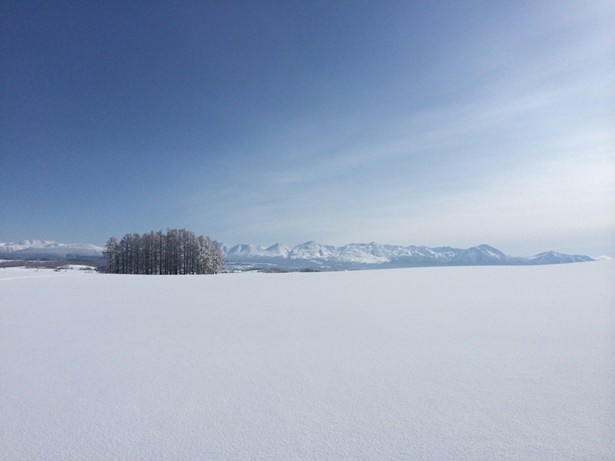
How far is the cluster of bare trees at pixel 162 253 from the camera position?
172 ft

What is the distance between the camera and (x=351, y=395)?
3.45 m

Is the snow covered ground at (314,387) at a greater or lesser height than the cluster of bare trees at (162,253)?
lesser

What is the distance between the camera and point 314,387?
12.0ft

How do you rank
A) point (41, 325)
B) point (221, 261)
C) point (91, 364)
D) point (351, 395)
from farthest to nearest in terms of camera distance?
point (221, 261)
point (41, 325)
point (91, 364)
point (351, 395)

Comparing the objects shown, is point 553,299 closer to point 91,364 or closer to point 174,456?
point 174,456

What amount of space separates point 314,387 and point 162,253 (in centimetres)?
5486

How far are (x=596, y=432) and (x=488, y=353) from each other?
1987mm

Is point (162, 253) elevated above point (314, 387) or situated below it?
above

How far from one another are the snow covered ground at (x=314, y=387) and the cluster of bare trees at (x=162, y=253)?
46.9 metres

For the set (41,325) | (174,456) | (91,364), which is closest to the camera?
(174,456)

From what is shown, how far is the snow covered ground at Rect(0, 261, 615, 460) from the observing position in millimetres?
2652

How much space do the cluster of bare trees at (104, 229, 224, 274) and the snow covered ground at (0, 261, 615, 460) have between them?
154 ft

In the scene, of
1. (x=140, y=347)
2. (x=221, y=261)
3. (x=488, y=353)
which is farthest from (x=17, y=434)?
(x=221, y=261)

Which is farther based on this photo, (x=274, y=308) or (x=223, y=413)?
(x=274, y=308)
